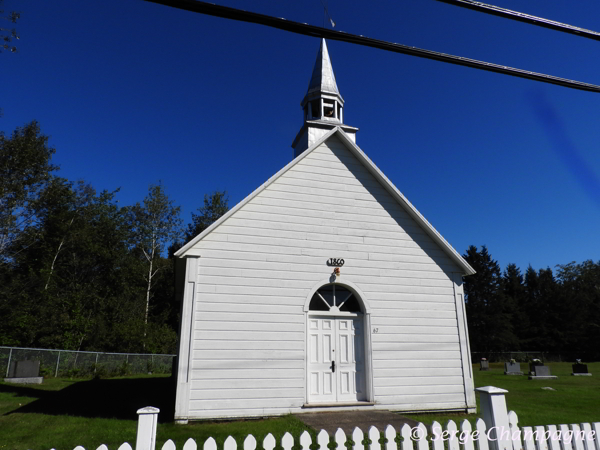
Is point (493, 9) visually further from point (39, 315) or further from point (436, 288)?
point (39, 315)

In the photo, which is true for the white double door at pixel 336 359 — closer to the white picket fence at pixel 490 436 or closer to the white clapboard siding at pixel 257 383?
the white clapboard siding at pixel 257 383

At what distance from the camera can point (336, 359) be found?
402 inches

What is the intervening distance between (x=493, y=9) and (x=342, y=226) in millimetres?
7727

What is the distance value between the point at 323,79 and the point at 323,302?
1138 centimetres

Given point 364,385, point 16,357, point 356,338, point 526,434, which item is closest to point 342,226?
point 356,338

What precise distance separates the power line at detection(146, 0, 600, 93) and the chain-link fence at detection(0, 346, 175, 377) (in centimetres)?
2221

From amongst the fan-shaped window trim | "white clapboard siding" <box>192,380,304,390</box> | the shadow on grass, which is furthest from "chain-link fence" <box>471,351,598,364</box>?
"white clapboard siding" <box>192,380,304,390</box>

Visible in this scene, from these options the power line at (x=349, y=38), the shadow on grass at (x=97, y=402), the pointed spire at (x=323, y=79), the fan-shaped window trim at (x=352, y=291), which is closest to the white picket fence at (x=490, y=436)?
the power line at (x=349, y=38)

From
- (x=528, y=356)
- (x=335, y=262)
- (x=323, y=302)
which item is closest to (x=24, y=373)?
(x=323, y=302)

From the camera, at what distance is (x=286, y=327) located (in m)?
Answer: 9.81

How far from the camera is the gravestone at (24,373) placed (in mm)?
17500

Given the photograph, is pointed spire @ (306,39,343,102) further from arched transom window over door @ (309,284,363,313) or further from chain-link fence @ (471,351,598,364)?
chain-link fence @ (471,351,598,364)

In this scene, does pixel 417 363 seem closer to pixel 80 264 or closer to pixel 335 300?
pixel 335 300

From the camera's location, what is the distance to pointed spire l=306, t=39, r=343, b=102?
57.1ft
